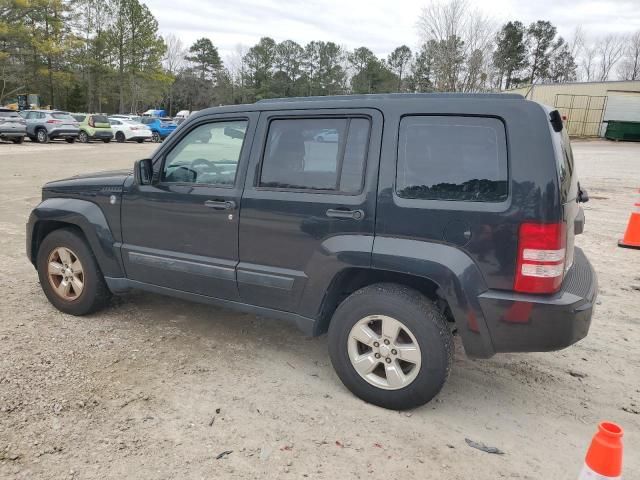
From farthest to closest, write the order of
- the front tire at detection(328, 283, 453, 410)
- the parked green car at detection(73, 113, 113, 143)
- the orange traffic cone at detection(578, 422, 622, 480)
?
the parked green car at detection(73, 113, 113, 143)
the front tire at detection(328, 283, 453, 410)
the orange traffic cone at detection(578, 422, 622, 480)

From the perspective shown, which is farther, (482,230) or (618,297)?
(618,297)

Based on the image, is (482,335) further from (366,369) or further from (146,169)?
(146,169)

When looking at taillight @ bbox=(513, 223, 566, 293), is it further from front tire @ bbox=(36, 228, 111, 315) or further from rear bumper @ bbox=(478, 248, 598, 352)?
front tire @ bbox=(36, 228, 111, 315)

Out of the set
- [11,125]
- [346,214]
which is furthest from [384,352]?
[11,125]

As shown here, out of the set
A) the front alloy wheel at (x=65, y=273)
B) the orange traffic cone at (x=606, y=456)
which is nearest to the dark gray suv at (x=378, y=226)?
the front alloy wheel at (x=65, y=273)

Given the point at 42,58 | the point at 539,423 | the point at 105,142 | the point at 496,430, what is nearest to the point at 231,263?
the point at 496,430

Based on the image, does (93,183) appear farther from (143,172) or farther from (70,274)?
(70,274)

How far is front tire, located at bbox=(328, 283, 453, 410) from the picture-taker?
116 inches

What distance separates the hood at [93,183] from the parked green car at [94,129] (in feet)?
85.1

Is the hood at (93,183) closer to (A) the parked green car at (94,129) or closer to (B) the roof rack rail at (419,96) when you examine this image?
(B) the roof rack rail at (419,96)

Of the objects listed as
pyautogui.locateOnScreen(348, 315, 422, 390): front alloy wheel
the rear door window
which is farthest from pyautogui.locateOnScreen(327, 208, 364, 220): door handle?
pyautogui.locateOnScreen(348, 315, 422, 390): front alloy wheel

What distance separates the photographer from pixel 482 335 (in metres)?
2.84

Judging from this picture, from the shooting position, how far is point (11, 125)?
23609 mm

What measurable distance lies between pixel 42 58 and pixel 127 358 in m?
50.6
